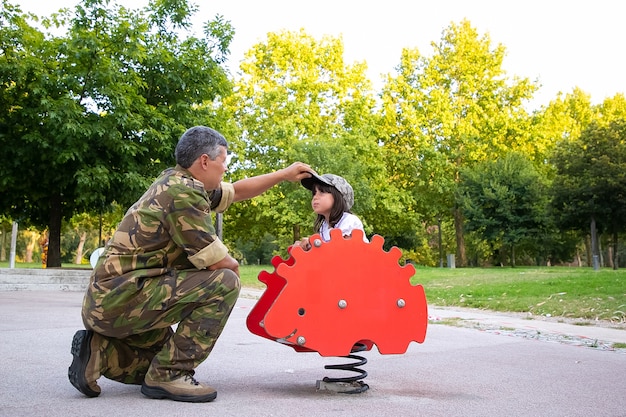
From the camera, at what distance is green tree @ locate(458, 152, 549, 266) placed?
4419cm

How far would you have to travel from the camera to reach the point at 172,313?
13.0 feet

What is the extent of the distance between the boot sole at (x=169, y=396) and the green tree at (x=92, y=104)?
14.7 meters

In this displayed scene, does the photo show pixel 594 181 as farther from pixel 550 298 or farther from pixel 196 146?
pixel 196 146

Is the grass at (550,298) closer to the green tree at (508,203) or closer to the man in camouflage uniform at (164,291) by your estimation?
the man in camouflage uniform at (164,291)

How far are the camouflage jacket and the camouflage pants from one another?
8 centimetres

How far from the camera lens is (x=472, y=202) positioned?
44.8m

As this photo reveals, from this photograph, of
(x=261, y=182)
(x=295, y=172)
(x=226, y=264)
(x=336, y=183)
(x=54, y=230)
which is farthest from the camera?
(x=54, y=230)

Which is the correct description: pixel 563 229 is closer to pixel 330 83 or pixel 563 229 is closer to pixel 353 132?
pixel 353 132

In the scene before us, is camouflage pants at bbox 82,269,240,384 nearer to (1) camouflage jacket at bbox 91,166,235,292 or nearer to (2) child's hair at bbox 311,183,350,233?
(1) camouflage jacket at bbox 91,166,235,292

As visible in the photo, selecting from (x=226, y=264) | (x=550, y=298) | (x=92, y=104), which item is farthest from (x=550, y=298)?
(x=92, y=104)

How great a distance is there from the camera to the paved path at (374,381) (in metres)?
3.84

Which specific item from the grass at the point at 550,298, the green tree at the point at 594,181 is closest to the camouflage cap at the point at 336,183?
the grass at the point at 550,298

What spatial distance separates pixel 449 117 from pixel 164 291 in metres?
44.1

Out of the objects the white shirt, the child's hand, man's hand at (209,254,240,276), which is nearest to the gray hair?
man's hand at (209,254,240,276)
